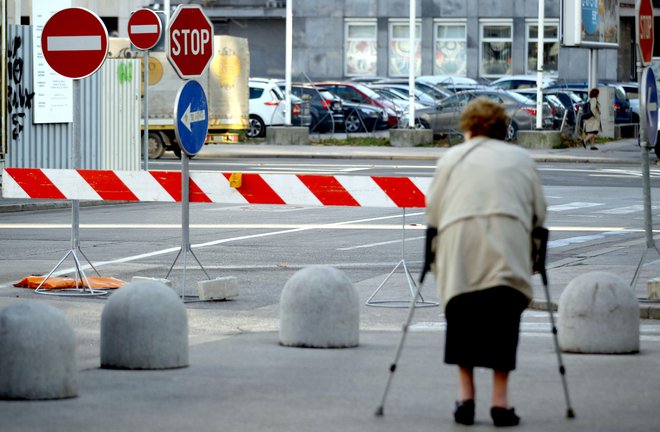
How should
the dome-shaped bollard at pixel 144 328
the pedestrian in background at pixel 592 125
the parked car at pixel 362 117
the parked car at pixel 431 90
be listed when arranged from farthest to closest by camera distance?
the parked car at pixel 431 90 < the parked car at pixel 362 117 < the pedestrian in background at pixel 592 125 < the dome-shaped bollard at pixel 144 328

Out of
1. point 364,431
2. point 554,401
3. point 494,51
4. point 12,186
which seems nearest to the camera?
point 364,431

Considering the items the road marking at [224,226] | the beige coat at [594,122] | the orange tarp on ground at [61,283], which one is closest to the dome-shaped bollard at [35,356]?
the orange tarp on ground at [61,283]

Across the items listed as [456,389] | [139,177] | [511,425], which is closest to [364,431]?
[511,425]

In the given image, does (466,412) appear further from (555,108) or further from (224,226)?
(555,108)

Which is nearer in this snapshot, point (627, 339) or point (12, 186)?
point (627, 339)

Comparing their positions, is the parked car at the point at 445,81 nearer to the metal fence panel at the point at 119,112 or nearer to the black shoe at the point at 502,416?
the metal fence panel at the point at 119,112

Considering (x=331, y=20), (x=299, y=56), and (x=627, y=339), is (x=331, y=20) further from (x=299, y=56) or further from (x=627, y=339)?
(x=627, y=339)

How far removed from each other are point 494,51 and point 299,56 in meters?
8.56

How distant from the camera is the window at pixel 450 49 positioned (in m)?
64.5

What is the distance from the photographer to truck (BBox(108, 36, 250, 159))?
35531 millimetres

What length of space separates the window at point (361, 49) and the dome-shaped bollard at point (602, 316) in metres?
55.7

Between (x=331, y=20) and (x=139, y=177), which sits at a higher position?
(x=331, y=20)

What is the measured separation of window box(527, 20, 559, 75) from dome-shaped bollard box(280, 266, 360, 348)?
54.7 m

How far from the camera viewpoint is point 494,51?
64.5 m
